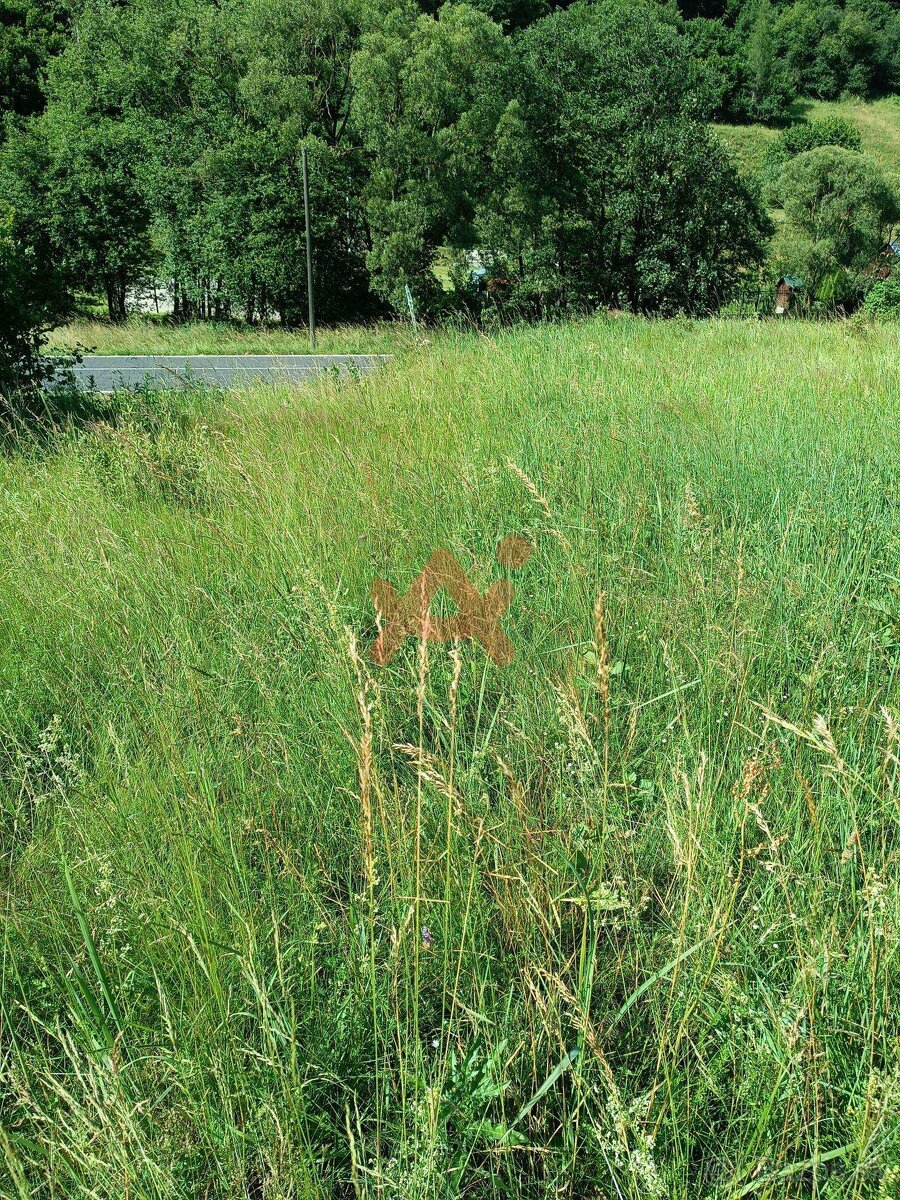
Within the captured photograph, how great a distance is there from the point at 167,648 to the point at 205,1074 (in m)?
1.41

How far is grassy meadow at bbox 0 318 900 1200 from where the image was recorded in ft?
4.33

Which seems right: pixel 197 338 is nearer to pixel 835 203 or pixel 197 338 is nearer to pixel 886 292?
pixel 886 292

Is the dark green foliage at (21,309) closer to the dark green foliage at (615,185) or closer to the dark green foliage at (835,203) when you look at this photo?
the dark green foliage at (615,185)

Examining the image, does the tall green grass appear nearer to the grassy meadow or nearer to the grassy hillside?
the grassy meadow

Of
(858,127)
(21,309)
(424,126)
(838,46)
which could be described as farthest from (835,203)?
(838,46)

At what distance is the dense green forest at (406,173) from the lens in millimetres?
24281

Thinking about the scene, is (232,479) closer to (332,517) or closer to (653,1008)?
(332,517)

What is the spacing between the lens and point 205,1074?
55.2 inches

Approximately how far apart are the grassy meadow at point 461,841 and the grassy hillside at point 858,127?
6390cm

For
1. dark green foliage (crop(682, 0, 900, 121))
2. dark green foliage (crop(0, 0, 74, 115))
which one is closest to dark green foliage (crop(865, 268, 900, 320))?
dark green foliage (crop(0, 0, 74, 115))

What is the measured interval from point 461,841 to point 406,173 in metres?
26.7

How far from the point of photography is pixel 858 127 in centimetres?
6862

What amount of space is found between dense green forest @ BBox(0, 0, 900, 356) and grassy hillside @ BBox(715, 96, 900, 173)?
37510mm

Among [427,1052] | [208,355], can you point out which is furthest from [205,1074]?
[208,355]
